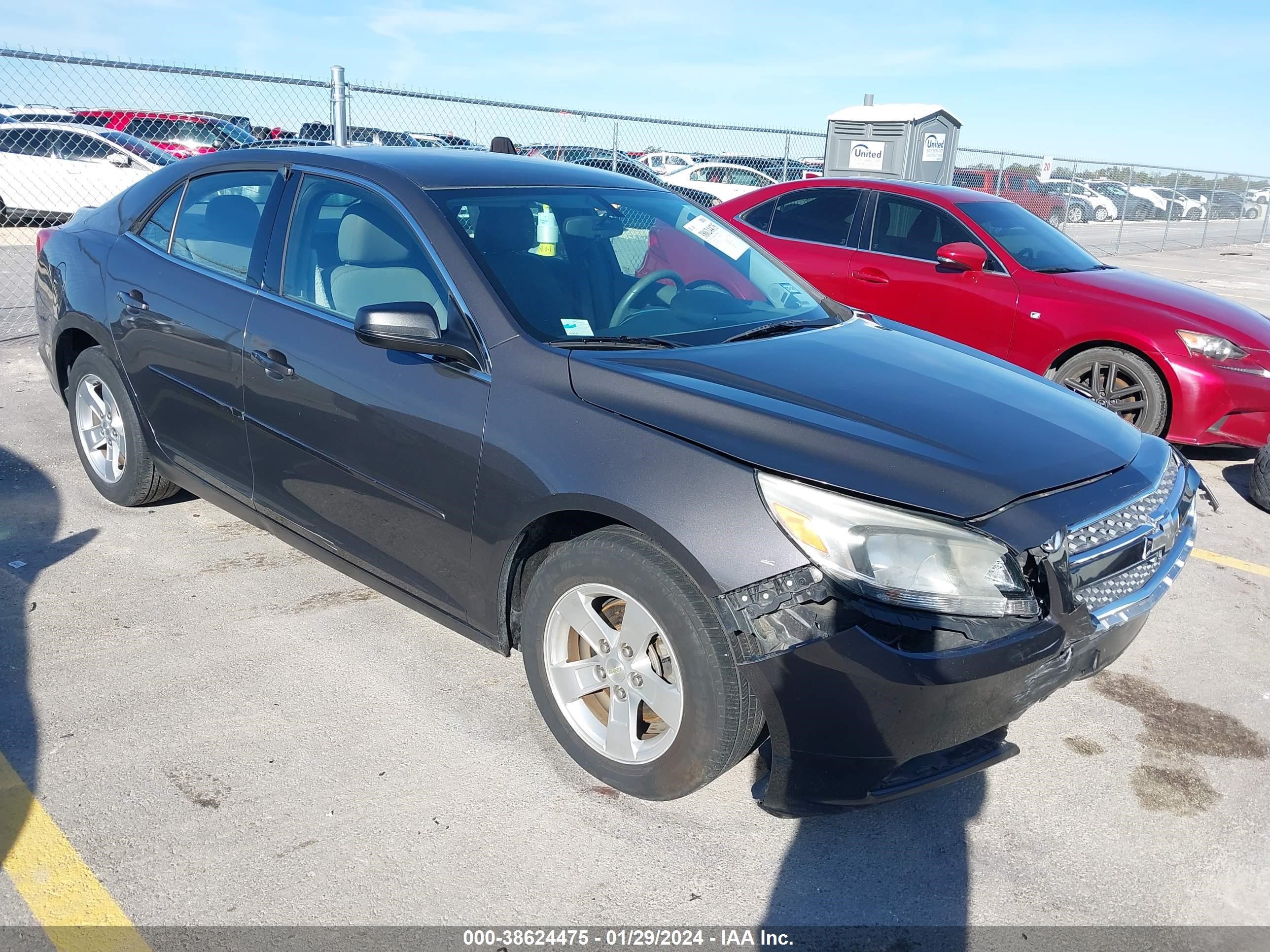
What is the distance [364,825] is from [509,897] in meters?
0.48

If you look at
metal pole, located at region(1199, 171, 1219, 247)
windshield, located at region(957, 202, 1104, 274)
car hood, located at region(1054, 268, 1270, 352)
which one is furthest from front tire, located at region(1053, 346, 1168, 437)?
metal pole, located at region(1199, 171, 1219, 247)

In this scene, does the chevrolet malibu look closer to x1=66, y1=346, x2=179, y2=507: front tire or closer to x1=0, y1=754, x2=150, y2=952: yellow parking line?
x1=66, y1=346, x2=179, y2=507: front tire

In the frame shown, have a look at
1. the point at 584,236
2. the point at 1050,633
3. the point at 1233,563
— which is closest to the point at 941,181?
the point at 1233,563

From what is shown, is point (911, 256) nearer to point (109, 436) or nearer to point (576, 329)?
point (576, 329)

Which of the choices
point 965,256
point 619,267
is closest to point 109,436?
point 619,267

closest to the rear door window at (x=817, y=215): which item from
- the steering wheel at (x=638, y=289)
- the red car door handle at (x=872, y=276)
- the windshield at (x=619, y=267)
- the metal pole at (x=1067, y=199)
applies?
the red car door handle at (x=872, y=276)

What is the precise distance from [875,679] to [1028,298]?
15.8 feet

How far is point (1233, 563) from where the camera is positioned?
187 inches

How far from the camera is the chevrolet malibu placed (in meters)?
2.39

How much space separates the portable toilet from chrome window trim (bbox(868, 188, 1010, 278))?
6894 millimetres

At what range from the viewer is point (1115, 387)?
6176 mm

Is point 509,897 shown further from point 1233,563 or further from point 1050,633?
point 1233,563

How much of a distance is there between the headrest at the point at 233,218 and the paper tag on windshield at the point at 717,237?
161cm

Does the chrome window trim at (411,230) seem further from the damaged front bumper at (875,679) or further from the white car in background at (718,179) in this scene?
the white car in background at (718,179)
